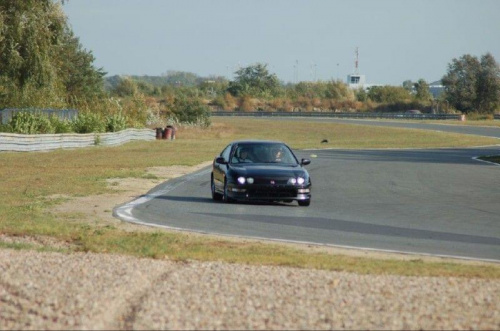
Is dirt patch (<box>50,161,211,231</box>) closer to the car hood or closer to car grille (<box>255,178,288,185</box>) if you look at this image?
the car hood

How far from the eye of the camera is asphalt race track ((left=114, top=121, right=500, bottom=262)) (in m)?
17.8

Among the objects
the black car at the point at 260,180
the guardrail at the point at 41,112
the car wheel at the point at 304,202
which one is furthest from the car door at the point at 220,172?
the guardrail at the point at 41,112

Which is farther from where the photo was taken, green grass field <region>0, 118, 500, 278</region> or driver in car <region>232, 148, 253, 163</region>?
driver in car <region>232, 148, 253, 163</region>

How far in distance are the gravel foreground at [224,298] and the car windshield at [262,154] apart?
11466 mm

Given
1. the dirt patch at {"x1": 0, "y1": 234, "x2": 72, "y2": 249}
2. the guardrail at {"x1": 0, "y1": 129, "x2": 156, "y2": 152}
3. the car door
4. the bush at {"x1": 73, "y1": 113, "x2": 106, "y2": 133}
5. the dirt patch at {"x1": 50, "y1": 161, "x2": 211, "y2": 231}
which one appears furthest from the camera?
the bush at {"x1": 73, "y1": 113, "x2": 106, "y2": 133}

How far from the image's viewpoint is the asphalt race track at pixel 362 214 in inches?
699

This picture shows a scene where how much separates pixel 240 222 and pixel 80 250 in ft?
17.9

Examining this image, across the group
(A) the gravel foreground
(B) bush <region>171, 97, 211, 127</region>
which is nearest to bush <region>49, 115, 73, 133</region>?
(B) bush <region>171, 97, 211, 127</region>

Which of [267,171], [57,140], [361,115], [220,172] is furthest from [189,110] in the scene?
[267,171]

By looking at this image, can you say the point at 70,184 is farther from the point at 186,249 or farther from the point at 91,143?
the point at 91,143

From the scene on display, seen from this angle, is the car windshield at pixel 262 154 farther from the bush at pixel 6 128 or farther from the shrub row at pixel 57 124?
the bush at pixel 6 128

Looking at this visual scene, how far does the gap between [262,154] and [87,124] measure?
37720mm

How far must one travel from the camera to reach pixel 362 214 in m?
22.1

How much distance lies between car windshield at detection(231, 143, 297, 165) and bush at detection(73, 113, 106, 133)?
36875mm
